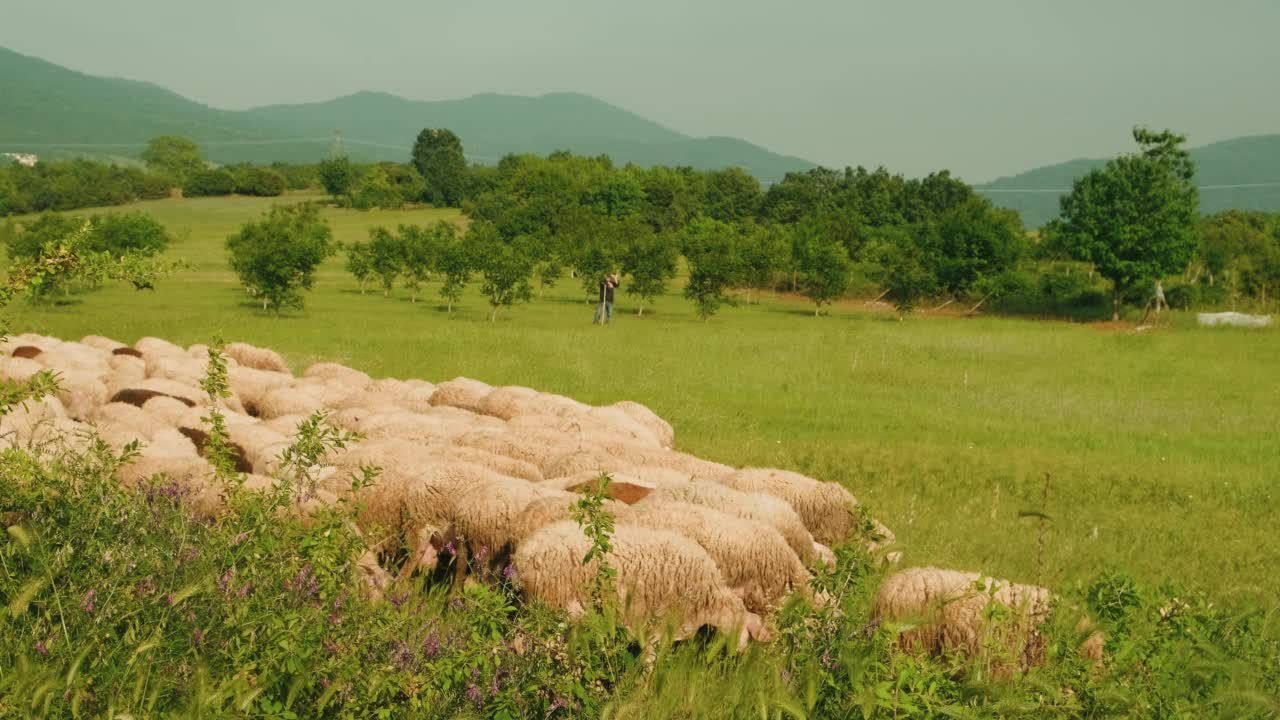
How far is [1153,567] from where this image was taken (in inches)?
462

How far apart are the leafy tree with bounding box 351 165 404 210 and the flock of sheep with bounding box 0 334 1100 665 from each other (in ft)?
357

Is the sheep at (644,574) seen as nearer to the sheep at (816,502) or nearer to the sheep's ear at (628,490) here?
the sheep's ear at (628,490)

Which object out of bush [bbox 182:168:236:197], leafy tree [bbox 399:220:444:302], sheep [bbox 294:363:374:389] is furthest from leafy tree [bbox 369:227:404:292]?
bush [bbox 182:168:236:197]

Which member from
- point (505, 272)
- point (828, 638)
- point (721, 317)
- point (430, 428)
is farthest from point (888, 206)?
point (828, 638)

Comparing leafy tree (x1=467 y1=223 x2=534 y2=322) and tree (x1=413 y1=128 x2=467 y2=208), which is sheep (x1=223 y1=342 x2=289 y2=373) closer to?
leafy tree (x1=467 y1=223 x2=534 y2=322)

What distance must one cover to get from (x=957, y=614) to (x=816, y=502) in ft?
12.3

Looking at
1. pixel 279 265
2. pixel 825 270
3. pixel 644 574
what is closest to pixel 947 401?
pixel 644 574

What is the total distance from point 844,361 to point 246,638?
90.5 feet

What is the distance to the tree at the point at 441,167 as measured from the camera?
133 m

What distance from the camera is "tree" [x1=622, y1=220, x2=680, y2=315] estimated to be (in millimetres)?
55031

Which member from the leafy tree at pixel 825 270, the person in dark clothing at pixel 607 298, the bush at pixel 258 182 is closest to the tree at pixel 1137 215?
the leafy tree at pixel 825 270

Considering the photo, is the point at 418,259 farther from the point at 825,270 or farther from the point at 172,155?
the point at 172,155

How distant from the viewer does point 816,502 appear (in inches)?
456

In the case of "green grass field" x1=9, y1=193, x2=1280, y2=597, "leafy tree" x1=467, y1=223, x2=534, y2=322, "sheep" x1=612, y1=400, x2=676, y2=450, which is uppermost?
"leafy tree" x1=467, y1=223, x2=534, y2=322
